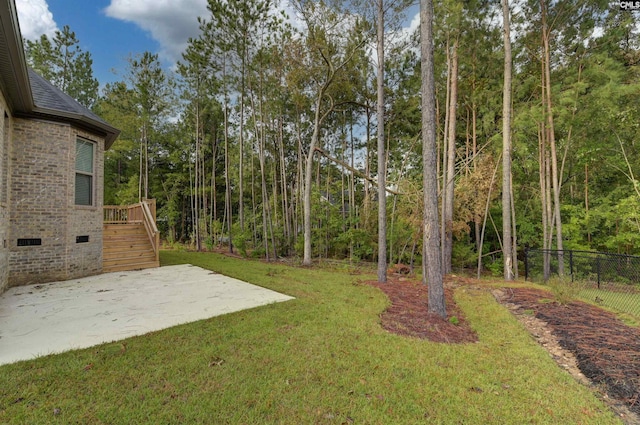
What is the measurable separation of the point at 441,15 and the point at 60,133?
10.3 meters

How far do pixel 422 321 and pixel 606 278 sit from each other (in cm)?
584

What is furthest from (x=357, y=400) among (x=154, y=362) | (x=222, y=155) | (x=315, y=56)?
(x=222, y=155)

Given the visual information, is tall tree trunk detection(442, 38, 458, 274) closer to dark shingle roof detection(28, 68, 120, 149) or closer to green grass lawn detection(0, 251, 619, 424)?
green grass lawn detection(0, 251, 619, 424)

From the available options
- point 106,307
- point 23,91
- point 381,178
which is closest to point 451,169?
point 381,178

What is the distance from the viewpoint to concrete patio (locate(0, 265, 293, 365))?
114 inches

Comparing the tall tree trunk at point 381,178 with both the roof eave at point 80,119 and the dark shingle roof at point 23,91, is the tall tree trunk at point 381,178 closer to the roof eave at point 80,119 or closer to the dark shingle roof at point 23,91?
the dark shingle roof at point 23,91

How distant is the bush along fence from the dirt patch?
929 mm

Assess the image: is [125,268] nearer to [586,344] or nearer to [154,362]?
[154,362]

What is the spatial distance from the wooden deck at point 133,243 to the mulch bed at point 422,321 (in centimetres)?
652

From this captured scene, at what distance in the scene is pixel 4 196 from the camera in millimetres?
4820

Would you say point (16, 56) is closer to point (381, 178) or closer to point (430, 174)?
point (430, 174)

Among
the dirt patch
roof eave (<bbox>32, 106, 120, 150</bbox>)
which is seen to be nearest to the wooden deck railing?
roof eave (<bbox>32, 106, 120, 150</bbox>)

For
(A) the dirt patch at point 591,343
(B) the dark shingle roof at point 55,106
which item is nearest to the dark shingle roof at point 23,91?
(B) the dark shingle roof at point 55,106

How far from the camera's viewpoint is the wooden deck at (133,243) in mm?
6986
